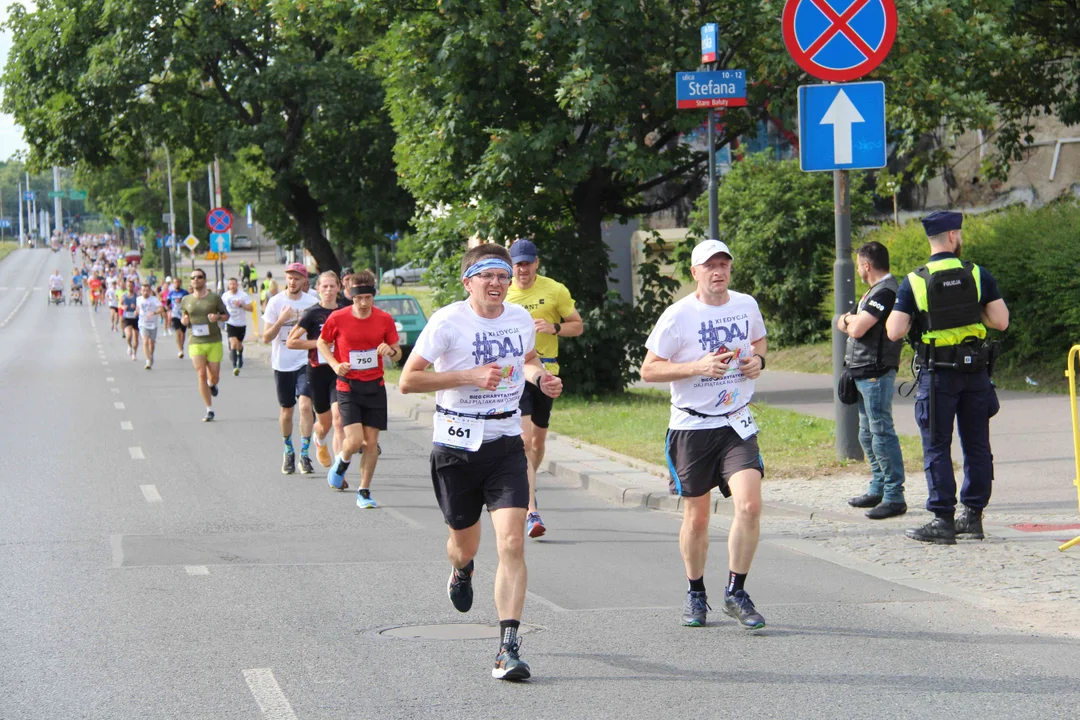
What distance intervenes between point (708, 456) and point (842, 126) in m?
4.87

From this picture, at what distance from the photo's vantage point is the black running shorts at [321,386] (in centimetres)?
1292

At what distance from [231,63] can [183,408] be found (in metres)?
13.2

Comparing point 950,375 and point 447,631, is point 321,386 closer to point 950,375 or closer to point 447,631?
point 950,375

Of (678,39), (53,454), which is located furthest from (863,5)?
(53,454)

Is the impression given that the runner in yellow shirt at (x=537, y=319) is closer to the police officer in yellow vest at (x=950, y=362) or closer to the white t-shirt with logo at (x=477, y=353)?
the police officer in yellow vest at (x=950, y=362)

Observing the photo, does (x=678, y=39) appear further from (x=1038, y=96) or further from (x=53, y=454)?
(x=53, y=454)

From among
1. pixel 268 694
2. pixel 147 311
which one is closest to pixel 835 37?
pixel 268 694

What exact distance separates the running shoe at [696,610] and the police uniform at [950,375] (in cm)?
246

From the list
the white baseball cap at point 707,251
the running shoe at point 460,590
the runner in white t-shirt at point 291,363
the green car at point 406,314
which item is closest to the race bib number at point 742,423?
the white baseball cap at point 707,251

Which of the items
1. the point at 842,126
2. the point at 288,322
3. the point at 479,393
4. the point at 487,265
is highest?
the point at 842,126

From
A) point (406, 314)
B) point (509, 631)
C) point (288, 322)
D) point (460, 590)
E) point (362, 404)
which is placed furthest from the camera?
point (406, 314)

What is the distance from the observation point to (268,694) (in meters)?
5.73

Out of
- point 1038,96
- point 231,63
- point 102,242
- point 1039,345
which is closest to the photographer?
point 1039,345

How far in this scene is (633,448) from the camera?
44.1 feet
